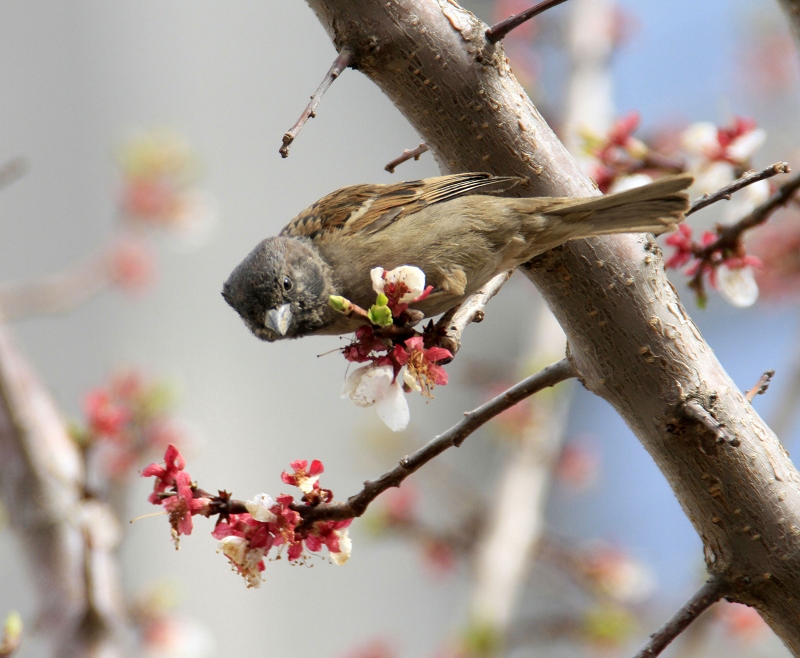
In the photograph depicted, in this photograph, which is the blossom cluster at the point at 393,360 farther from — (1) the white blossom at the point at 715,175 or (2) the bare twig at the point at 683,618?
(1) the white blossom at the point at 715,175

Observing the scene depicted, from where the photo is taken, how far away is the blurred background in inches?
244

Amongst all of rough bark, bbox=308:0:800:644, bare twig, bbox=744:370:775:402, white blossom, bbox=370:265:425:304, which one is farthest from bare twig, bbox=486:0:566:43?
bare twig, bbox=744:370:775:402

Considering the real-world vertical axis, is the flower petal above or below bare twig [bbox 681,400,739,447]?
above

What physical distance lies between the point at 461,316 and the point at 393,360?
11.3 inches

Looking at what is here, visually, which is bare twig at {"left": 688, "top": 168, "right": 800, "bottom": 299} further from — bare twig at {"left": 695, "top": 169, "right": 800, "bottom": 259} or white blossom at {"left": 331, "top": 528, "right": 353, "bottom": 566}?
white blossom at {"left": 331, "top": 528, "right": 353, "bottom": 566}

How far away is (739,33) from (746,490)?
22.8 feet

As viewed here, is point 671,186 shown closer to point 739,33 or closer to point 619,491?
point 739,33

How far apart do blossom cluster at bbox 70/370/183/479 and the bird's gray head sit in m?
0.89

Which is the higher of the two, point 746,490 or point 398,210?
point 398,210

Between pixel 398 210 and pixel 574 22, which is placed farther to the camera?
pixel 574 22

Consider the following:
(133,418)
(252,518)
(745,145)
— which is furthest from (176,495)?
(745,145)

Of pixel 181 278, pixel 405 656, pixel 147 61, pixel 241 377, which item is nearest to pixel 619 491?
pixel 405 656

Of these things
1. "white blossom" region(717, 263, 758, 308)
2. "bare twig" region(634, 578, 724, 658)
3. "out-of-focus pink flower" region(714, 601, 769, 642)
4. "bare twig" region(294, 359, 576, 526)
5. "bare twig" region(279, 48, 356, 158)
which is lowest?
"out-of-focus pink flower" region(714, 601, 769, 642)

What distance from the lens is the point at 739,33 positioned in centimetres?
734
